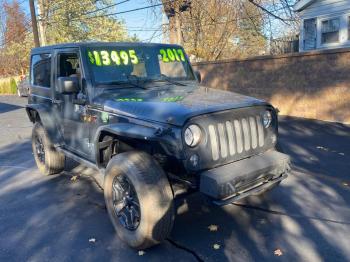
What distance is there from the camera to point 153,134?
3.22 metres

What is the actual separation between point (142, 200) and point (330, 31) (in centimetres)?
1470

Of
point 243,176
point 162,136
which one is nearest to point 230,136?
point 243,176

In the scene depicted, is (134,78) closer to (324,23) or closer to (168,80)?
(168,80)

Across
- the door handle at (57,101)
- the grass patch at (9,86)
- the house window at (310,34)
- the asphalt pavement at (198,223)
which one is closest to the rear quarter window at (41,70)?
the door handle at (57,101)

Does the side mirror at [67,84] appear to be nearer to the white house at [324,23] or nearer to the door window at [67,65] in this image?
the door window at [67,65]

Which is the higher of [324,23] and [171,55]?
[324,23]

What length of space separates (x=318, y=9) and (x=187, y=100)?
14008 millimetres

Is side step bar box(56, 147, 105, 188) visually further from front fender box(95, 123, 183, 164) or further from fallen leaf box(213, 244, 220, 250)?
fallen leaf box(213, 244, 220, 250)

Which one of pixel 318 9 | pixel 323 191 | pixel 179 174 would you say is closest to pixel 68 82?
pixel 179 174

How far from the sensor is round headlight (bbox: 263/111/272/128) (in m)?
3.88

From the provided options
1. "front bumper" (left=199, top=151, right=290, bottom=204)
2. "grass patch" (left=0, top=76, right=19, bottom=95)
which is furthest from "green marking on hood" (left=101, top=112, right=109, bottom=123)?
"grass patch" (left=0, top=76, right=19, bottom=95)

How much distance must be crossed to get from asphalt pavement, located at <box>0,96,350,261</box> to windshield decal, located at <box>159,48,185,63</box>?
1960 mm

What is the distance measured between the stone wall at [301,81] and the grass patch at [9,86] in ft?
79.8

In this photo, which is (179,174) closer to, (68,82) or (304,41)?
(68,82)
